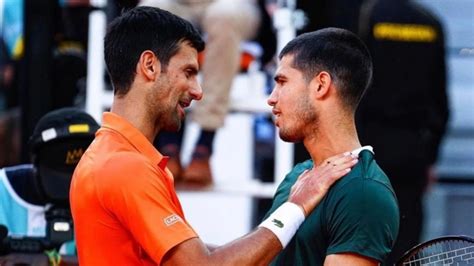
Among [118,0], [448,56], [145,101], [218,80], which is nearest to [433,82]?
[448,56]

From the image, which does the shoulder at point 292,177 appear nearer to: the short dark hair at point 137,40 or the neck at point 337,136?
the neck at point 337,136

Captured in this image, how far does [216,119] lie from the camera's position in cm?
602

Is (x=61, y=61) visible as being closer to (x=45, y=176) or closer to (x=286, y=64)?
(x=45, y=176)

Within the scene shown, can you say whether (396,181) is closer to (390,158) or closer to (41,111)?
(390,158)

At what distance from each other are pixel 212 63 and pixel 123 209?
103 inches

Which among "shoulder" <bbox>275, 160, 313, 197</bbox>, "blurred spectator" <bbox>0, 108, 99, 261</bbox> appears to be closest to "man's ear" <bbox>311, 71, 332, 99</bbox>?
"shoulder" <bbox>275, 160, 313, 197</bbox>

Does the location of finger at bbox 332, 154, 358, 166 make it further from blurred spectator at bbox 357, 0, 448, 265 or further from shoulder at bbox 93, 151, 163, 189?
blurred spectator at bbox 357, 0, 448, 265

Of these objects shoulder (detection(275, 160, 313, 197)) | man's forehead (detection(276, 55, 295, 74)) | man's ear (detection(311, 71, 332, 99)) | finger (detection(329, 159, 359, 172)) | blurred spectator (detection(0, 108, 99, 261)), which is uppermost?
man's forehead (detection(276, 55, 295, 74))

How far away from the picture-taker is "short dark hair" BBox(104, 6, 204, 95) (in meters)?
3.67

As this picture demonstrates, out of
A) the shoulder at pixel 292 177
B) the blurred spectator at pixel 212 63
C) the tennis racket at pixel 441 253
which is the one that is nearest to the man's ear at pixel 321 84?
the shoulder at pixel 292 177

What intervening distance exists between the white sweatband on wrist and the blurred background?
2565 millimetres

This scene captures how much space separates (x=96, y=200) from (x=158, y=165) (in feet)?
0.78

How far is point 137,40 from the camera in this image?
12.1ft

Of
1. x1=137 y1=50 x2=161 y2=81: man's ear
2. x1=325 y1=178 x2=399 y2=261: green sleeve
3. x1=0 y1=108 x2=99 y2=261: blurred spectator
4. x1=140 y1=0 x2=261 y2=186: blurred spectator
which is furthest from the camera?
x1=140 y1=0 x2=261 y2=186: blurred spectator
